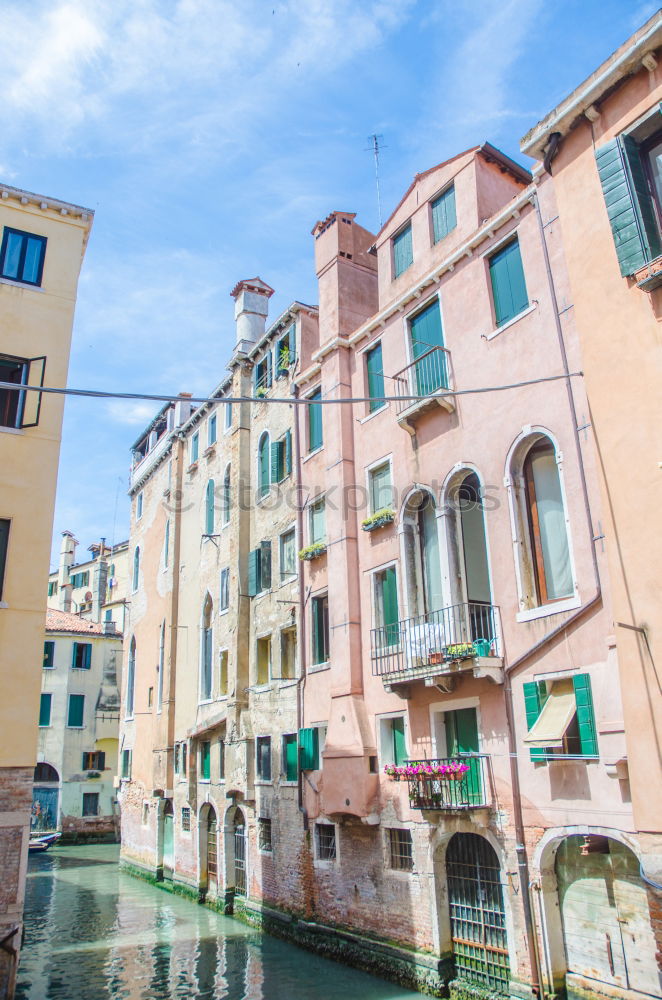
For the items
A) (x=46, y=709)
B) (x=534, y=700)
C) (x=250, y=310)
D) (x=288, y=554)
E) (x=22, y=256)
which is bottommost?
(x=534, y=700)

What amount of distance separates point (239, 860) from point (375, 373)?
13832mm

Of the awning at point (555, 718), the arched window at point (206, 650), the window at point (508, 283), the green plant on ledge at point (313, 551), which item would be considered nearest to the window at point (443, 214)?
the window at point (508, 283)

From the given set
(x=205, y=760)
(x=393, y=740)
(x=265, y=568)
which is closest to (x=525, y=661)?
(x=393, y=740)

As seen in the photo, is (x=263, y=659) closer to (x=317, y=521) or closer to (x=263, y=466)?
(x=317, y=521)

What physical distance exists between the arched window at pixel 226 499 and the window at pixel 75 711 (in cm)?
2071

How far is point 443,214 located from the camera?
642 inches

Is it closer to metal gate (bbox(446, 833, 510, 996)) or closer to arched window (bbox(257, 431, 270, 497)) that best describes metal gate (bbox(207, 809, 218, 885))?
arched window (bbox(257, 431, 270, 497))

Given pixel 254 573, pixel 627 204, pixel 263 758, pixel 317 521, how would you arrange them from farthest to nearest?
pixel 254 573, pixel 263 758, pixel 317 521, pixel 627 204

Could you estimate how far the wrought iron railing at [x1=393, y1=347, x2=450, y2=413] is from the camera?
1534 cm

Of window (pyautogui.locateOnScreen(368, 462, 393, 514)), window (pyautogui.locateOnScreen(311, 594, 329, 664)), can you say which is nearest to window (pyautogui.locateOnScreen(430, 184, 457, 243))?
window (pyautogui.locateOnScreen(368, 462, 393, 514))

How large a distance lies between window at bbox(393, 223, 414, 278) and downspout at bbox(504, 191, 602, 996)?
446 centimetres

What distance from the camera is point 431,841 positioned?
13797 millimetres

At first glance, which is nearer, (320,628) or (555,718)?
(555,718)

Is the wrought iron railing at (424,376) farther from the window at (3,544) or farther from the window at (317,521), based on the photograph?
the window at (3,544)
